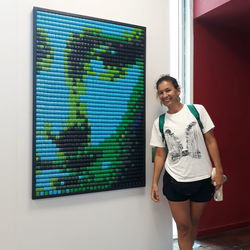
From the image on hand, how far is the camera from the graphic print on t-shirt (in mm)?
1858

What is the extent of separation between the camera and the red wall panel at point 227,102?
2.61 metres

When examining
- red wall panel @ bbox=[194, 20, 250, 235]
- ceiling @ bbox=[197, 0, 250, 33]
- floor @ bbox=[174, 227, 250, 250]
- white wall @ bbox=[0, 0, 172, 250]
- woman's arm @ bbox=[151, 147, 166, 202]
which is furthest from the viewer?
red wall panel @ bbox=[194, 20, 250, 235]

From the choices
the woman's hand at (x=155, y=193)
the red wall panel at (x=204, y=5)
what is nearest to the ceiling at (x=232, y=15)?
the red wall panel at (x=204, y=5)

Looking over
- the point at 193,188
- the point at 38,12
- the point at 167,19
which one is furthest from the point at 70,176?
the point at 167,19

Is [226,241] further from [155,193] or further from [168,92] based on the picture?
[168,92]

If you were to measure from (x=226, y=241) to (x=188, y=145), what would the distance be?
121cm

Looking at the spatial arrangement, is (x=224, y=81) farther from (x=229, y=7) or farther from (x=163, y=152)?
(x=163, y=152)

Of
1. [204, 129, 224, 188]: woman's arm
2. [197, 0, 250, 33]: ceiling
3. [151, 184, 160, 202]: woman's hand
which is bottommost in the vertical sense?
[151, 184, 160, 202]: woman's hand

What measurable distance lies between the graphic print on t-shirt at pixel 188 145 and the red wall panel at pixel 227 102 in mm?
769

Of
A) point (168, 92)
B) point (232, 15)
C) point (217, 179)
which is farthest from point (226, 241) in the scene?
point (232, 15)

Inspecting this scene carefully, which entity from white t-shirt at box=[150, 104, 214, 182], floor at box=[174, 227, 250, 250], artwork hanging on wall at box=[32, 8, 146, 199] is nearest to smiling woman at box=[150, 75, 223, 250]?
white t-shirt at box=[150, 104, 214, 182]

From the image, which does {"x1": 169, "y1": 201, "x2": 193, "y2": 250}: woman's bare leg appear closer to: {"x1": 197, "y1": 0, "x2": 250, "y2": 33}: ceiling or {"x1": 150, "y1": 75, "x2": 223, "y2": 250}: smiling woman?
{"x1": 150, "y1": 75, "x2": 223, "y2": 250}: smiling woman

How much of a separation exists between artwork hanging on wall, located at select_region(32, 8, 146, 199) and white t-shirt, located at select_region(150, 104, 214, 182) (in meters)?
0.25

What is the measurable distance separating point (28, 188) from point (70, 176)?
25cm
